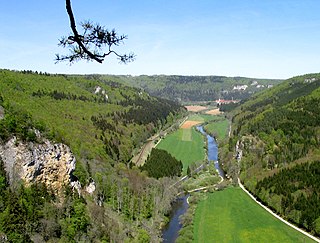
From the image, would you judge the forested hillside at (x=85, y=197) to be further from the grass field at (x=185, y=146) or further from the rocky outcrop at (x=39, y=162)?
the grass field at (x=185, y=146)

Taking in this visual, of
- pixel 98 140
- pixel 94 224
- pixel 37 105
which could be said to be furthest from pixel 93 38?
pixel 37 105

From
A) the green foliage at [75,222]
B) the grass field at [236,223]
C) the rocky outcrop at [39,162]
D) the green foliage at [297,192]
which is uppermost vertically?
the rocky outcrop at [39,162]

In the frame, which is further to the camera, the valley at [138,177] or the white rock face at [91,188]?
the white rock face at [91,188]

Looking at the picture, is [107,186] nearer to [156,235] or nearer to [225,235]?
[156,235]

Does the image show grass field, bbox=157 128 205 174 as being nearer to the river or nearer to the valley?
the valley

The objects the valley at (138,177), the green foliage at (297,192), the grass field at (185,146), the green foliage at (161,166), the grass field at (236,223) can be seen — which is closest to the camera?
the valley at (138,177)

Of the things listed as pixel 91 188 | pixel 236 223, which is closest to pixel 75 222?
pixel 91 188

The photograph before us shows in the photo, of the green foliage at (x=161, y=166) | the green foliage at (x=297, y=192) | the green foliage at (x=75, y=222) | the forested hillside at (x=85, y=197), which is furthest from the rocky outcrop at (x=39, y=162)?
the green foliage at (x=297, y=192)
